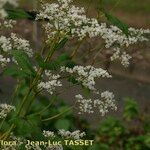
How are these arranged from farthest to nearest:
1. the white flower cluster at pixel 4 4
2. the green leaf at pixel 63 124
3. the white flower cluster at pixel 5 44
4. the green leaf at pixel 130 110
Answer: the green leaf at pixel 130 110 < the green leaf at pixel 63 124 < the white flower cluster at pixel 5 44 < the white flower cluster at pixel 4 4

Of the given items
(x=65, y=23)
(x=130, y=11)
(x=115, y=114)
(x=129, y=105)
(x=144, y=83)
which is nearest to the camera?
(x=65, y=23)

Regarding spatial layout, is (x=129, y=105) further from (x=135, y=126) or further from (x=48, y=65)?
(x=48, y=65)

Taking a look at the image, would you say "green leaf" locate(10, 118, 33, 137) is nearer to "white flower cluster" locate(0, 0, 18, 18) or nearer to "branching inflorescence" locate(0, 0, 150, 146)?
"branching inflorescence" locate(0, 0, 150, 146)

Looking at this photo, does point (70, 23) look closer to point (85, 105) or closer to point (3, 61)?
point (3, 61)

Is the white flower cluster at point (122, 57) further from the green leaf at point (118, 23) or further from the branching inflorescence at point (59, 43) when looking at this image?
the green leaf at point (118, 23)

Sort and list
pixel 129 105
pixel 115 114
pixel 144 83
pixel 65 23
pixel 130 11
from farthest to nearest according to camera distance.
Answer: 1. pixel 130 11
2. pixel 144 83
3. pixel 115 114
4. pixel 129 105
5. pixel 65 23

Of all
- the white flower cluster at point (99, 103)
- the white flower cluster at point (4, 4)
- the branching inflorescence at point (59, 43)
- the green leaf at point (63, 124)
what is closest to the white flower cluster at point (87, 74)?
the branching inflorescence at point (59, 43)

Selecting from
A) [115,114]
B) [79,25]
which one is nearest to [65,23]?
A: [79,25]

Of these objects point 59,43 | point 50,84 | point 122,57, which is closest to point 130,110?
point 122,57
